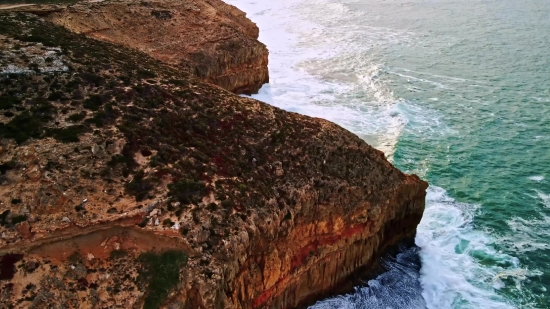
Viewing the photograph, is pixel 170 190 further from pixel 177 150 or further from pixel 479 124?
pixel 479 124

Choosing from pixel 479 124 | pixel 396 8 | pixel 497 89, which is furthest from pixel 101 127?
pixel 396 8

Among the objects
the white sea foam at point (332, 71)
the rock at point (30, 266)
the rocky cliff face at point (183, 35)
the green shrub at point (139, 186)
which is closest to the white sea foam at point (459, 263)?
the white sea foam at point (332, 71)

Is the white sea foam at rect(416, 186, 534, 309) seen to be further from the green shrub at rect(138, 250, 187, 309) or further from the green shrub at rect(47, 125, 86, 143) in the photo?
the green shrub at rect(47, 125, 86, 143)

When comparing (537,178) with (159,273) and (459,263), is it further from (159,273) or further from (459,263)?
(159,273)

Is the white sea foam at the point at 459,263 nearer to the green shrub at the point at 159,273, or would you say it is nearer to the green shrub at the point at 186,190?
the green shrub at the point at 186,190

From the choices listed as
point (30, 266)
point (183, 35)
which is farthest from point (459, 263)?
point (183, 35)

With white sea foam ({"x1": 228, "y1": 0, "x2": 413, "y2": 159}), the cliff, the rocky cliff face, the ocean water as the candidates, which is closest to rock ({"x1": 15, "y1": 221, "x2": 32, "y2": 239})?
the cliff

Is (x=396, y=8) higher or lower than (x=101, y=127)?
higher
